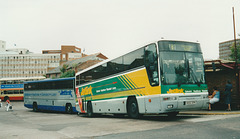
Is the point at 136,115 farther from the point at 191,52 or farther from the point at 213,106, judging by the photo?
the point at 213,106

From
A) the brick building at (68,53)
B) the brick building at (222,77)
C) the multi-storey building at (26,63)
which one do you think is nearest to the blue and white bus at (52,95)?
the brick building at (222,77)

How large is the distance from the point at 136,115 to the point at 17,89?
48.3 meters

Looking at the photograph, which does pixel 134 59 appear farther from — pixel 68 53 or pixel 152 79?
pixel 68 53

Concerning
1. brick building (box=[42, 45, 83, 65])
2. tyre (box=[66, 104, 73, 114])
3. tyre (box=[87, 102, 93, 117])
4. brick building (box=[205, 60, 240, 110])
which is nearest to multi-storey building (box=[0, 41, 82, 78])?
brick building (box=[42, 45, 83, 65])

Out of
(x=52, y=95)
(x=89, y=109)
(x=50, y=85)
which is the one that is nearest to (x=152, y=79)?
(x=89, y=109)

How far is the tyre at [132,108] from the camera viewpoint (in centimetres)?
1334

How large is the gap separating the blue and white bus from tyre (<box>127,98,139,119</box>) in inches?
431

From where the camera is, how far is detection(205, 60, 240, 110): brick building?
1566 cm

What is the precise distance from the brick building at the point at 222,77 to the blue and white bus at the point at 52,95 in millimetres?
12123

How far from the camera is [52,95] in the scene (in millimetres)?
27641

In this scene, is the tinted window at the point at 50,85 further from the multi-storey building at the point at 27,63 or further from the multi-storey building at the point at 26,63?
the multi-storey building at the point at 27,63

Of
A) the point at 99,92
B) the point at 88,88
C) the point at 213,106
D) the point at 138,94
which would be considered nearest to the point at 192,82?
the point at 138,94

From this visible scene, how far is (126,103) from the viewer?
1427cm

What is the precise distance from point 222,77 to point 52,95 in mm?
17329
